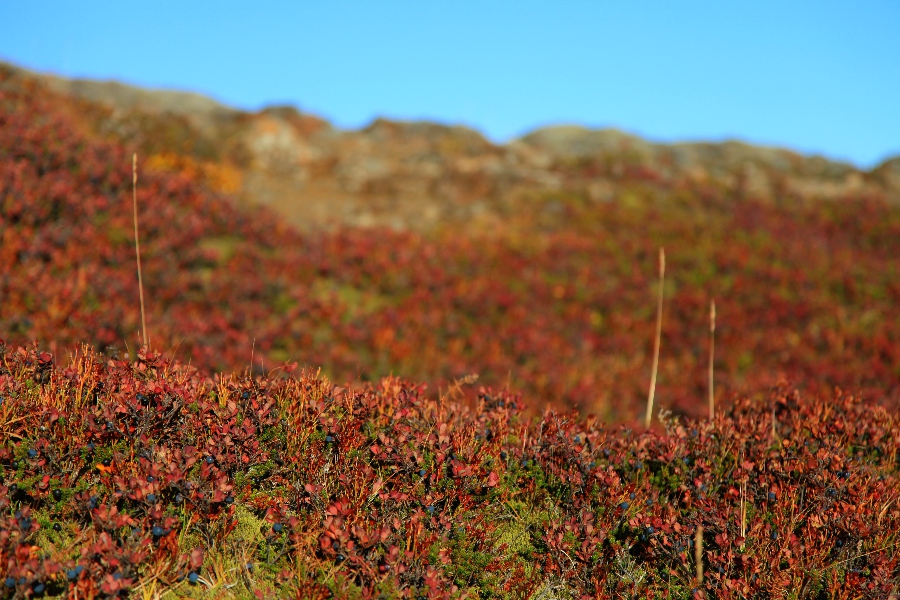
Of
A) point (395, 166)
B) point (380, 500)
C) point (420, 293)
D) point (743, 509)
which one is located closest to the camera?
point (380, 500)

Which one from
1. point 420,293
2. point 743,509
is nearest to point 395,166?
point 420,293

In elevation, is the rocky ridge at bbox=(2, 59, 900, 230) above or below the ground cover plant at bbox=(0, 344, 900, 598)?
above

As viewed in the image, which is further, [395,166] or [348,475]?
[395,166]

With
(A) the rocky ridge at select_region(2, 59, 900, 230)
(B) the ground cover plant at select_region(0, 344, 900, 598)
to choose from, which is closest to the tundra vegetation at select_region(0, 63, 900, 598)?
(B) the ground cover plant at select_region(0, 344, 900, 598)

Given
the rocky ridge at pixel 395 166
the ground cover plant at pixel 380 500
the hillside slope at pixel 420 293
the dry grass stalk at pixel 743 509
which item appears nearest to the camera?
the ground cover plant at pixel 380 500

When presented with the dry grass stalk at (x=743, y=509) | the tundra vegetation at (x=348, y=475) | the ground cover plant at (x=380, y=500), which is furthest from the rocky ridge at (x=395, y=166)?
the dry grass stalk at (x=743, y=509)

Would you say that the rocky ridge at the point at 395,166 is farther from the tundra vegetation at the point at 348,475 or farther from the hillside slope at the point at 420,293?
the tundra vegetation at the point at 348,475

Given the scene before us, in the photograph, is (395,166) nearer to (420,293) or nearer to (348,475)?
(420,293)

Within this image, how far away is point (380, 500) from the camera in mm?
3584

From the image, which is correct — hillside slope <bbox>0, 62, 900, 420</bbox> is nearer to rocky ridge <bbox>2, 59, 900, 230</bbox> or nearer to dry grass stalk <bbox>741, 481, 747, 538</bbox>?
rocky ridge <bbox>2, 59, 900, 230</bbox>

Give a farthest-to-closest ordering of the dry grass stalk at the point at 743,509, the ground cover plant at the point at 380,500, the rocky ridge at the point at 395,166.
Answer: the rocky ridge at the point at 395,166 < the dry grass stalk at the point at 743,509 < the ground cover plant at the point at 380,500

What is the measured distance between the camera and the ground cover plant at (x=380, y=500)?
3.07 m

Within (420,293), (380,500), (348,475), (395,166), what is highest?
(395,166)

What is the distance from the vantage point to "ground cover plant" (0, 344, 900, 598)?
307 centimetres
